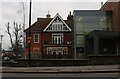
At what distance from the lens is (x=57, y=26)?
65.8m

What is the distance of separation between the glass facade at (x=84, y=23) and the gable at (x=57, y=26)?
624cm

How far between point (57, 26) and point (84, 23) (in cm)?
835

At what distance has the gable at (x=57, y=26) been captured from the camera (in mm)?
65688

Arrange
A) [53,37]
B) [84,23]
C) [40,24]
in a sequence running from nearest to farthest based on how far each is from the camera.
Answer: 1. [84,23]
2. [53,37]
3. [40,24]

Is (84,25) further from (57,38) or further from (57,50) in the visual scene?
(57,38)

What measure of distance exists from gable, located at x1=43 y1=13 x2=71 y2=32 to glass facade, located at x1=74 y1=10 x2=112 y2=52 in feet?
20.5

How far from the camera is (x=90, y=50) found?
57188 millimetres

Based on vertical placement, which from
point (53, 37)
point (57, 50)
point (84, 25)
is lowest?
point (57, 50)

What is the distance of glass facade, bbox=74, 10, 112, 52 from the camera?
194ft

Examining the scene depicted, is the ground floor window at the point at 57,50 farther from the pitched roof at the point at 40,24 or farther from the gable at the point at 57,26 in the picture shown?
the pitched roof at the point at 40,24

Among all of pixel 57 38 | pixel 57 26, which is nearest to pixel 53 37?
pixel 57 38

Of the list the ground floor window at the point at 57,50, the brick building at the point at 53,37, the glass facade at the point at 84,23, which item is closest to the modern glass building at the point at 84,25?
the glass facade at the point at 84,23

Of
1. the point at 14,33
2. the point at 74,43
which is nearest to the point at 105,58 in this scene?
the point at 74,43

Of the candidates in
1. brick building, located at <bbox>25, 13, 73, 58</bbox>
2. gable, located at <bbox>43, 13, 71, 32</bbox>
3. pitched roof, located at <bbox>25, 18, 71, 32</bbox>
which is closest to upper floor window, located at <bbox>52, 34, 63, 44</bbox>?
brick building, located at <bbox>25, 13, 73, 58</bbox>
